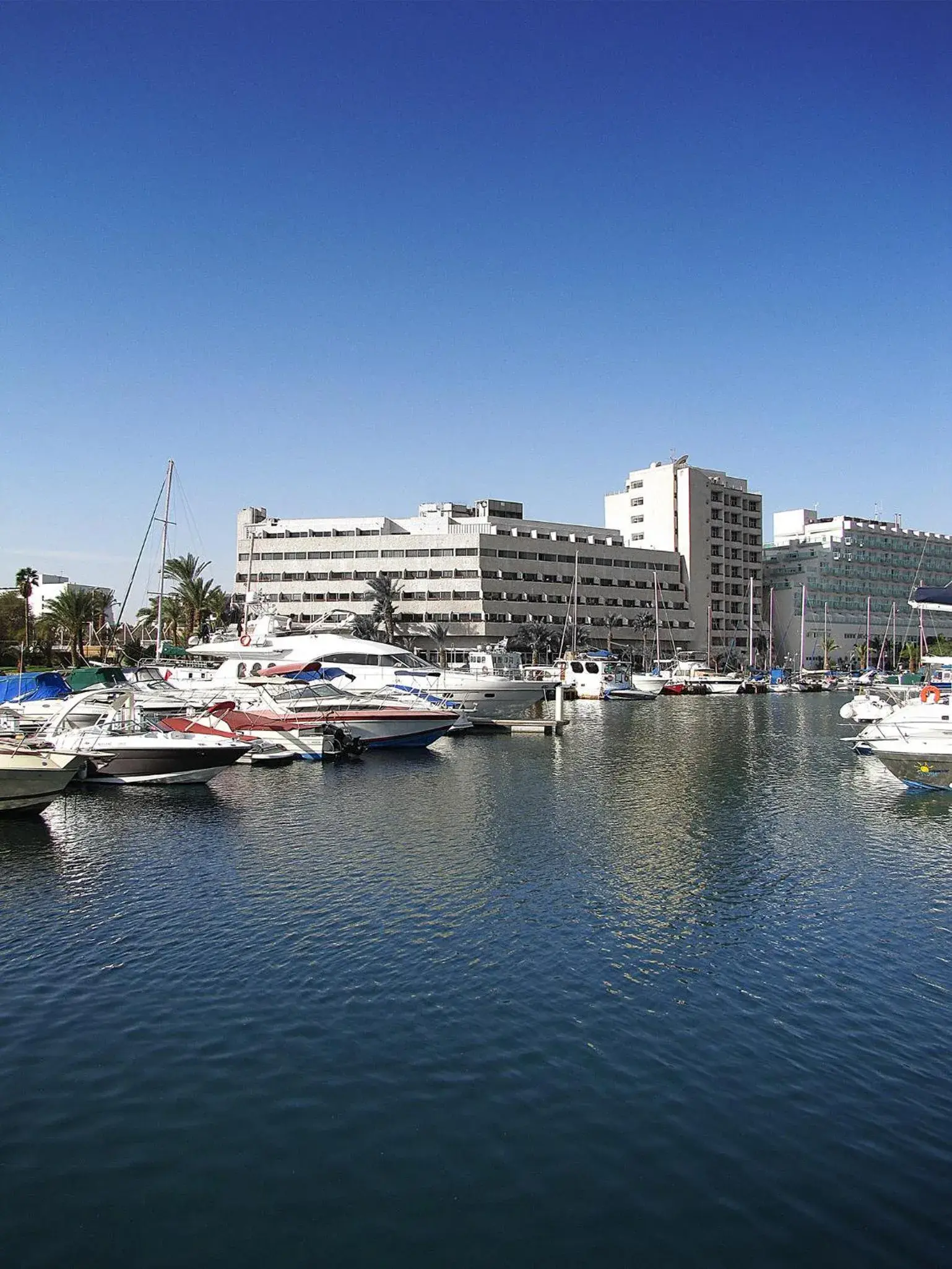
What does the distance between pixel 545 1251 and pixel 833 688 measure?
434 ft

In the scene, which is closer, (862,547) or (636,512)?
(636,512)

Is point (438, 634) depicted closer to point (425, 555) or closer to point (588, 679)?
point (425, 555)

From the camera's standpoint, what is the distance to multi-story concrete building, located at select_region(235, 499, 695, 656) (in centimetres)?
14725

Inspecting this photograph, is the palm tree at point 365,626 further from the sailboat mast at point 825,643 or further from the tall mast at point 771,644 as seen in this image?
the sailboat mast at point 825,643

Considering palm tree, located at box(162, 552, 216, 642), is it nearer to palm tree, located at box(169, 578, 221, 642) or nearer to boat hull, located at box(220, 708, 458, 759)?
palm tree, located at box(169, 578, 221, 642)

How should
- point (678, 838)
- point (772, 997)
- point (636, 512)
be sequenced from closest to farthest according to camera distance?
point (772, 997)
point (678, 838)
point (636, 512)

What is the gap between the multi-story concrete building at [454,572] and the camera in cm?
14725

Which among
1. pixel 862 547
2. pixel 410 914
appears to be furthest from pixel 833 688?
pixel 410 914

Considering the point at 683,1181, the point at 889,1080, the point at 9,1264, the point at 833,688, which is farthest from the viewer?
the point at 833,688

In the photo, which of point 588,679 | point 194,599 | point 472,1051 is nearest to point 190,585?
point 194,599

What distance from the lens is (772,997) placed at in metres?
14.7

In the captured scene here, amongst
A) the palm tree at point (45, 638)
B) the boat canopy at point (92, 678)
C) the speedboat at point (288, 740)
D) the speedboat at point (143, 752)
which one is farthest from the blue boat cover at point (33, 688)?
the palm tree at point (45, 638)

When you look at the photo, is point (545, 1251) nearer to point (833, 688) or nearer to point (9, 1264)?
point (9, 1264)

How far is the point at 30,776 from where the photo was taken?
27359 millimetres
